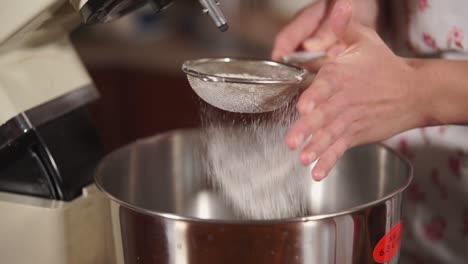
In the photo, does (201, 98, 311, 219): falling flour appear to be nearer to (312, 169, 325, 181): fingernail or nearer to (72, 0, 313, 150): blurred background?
(312, 169, 325, 181): fingernail

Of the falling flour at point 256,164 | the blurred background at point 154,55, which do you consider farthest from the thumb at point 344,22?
the blurred background at point 154,55

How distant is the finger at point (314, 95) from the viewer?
560 millimetres

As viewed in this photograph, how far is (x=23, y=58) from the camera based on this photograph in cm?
74

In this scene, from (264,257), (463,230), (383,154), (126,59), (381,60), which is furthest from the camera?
(126,59)

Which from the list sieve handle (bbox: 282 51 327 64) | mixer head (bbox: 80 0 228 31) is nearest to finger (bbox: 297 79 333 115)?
mixer head (bbox: 80 0 228 31)

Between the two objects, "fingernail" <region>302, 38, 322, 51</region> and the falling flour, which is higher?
"fingernail" <region>302, 38, 322, 51</region>

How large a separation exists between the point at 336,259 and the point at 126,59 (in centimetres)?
164

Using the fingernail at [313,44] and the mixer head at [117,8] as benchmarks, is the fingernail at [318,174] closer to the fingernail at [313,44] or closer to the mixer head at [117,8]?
the mixer head at [117,8]

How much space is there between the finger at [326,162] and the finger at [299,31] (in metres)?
0.27

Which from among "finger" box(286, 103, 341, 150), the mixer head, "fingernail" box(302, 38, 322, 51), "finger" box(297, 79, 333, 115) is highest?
the mixer head

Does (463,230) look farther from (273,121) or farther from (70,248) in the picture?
(70,248)

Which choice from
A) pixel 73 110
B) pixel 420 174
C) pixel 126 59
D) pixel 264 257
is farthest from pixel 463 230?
pixel 126 59

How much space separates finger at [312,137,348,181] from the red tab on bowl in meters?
0.09

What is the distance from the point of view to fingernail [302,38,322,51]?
0.84 metres
